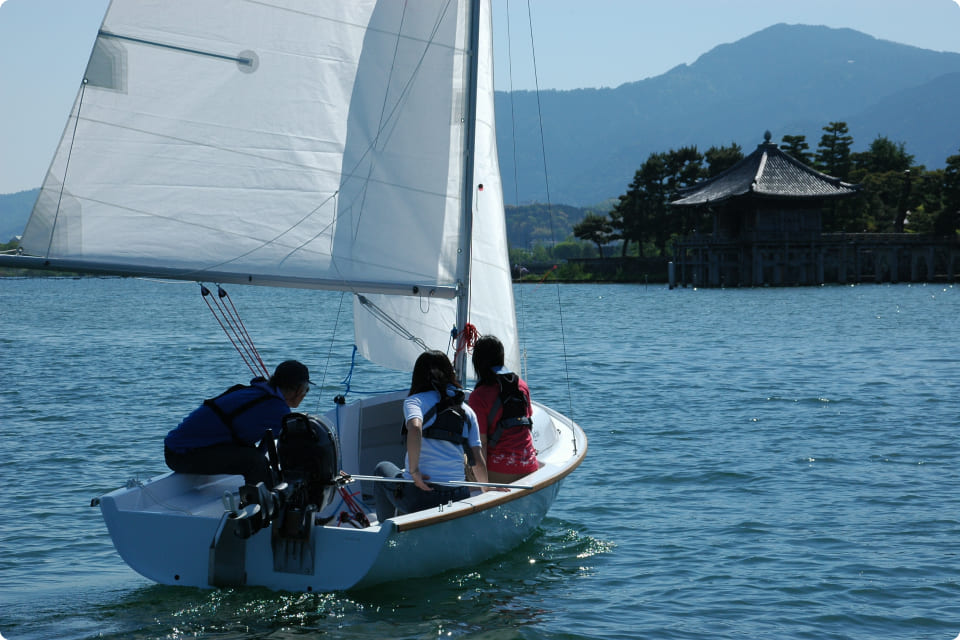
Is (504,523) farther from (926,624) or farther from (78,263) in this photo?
(78,263)

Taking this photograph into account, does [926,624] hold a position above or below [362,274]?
below

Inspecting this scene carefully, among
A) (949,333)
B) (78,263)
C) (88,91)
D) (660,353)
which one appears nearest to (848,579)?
(78,263)

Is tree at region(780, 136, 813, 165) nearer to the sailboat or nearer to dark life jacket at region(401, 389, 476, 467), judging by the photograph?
the sailboat

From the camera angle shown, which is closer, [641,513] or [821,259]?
[641,513]

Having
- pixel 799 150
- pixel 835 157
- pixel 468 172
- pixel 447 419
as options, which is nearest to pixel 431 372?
pixel 447 419

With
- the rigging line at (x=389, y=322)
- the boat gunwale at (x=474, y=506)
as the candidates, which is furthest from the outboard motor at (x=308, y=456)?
the rigging line at (x=389, y=322)

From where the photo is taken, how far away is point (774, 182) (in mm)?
69375

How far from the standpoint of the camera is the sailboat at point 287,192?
6164 millimetres

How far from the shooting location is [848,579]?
782 centimetres

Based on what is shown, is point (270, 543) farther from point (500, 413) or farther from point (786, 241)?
point (786, 241)

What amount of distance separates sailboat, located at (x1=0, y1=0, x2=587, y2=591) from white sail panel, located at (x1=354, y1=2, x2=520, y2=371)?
39 millimetres

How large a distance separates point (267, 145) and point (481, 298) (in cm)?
225

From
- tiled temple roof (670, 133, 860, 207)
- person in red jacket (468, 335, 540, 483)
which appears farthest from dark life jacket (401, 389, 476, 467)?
tiled temple roof (670, 133, 860, 207)

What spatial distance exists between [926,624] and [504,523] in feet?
9.64
